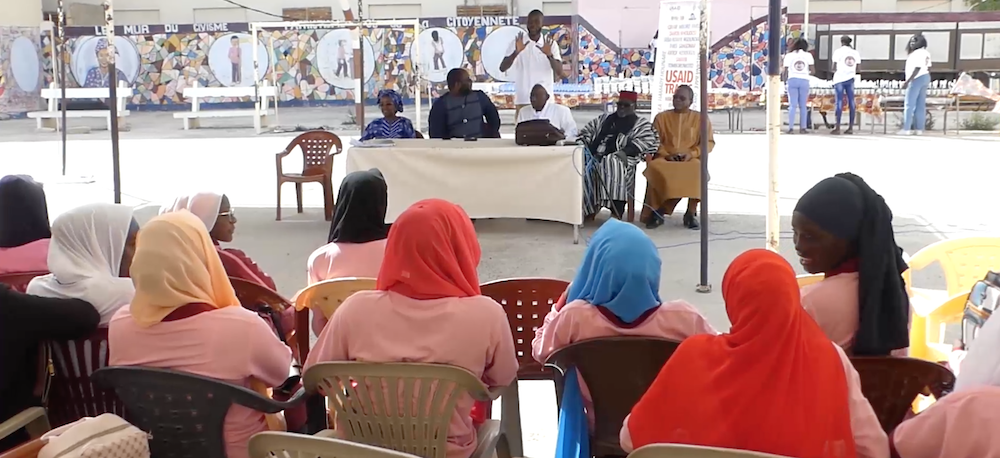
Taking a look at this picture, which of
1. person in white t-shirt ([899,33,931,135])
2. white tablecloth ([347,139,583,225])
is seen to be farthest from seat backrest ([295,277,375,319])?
person in white t-shirt ([899,33,931,135])

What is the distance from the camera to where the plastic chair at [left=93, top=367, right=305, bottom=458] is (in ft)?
7.04

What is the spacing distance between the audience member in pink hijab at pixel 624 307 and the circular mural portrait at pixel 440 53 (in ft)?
62.6

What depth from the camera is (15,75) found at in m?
20.5

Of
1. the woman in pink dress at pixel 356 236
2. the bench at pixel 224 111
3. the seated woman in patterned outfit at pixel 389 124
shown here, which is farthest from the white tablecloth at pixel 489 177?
the bench at pixel 224 111

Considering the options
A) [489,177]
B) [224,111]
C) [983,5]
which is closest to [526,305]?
[489,177]

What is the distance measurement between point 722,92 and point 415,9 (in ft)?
32.9

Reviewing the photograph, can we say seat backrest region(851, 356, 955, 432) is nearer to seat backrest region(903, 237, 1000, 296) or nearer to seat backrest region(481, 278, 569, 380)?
seat backrest region(481, 278, 569, 380)

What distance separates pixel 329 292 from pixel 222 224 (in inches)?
34.6

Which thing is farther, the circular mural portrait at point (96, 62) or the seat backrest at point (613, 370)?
the circular mural portrait at point (96, 62)

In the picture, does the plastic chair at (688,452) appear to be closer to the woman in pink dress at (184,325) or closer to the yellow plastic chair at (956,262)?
the woman in pink dress at (184,325)

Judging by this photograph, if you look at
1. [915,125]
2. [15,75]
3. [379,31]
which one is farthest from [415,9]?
[915,125]

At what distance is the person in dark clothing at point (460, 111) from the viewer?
24.2ft

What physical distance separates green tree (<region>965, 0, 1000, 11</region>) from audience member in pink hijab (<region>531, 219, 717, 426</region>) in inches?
785

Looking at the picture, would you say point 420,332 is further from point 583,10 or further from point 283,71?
point 283,71
